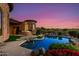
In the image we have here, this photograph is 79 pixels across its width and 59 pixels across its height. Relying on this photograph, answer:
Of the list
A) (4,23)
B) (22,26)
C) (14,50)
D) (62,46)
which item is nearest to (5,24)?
(4,23)

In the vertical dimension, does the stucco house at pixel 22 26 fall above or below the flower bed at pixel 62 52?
above

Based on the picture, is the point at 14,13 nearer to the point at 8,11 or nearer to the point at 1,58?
the point at 8,11

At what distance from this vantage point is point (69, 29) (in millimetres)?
7871

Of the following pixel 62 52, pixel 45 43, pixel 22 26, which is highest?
pixel 22 26

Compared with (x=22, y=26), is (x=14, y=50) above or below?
below

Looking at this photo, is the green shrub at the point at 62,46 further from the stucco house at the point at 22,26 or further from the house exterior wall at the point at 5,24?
the house exterior wall at the point at 5,24

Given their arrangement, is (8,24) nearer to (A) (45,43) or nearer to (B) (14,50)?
(B) (14,50)

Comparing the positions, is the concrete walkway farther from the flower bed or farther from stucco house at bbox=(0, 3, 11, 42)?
the flower bed

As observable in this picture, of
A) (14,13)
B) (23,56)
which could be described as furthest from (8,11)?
(23,56)

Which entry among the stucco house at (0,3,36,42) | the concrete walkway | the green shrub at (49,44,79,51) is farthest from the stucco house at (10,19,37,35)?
the green shrub at (49,44,79,51)

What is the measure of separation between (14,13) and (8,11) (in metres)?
0.08

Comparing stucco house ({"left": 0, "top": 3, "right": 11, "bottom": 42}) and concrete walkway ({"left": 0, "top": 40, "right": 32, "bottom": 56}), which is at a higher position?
stucco house ({"left": 0, "top": 3, "right": 11, "bottom": 42})

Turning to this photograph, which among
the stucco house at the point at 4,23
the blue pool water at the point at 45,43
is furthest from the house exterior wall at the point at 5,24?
the blue pool water at the point at 45,43

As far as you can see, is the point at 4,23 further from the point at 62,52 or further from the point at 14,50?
the point at 62,52
